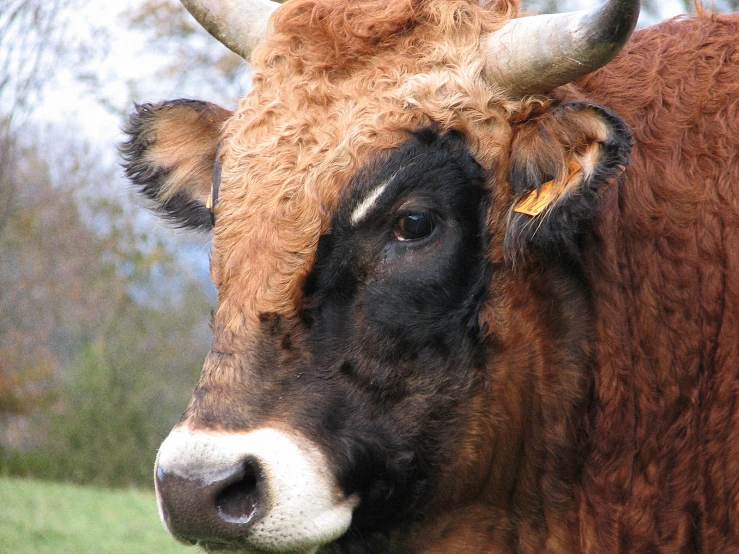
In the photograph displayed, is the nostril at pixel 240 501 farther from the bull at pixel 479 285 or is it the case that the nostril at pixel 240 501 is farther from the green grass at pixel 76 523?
the green grass at pixel 76 523

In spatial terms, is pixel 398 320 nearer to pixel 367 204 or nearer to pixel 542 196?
pixel 367 204

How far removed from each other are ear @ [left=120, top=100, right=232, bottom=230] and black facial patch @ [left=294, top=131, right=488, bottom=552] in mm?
1477

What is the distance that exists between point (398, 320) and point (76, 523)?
9.25 m

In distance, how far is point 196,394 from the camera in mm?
3328

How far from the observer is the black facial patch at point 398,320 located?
3.37 metres

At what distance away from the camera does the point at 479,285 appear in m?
3.58

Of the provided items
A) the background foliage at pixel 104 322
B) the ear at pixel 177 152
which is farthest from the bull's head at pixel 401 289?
the background foliage at pixel 104 322

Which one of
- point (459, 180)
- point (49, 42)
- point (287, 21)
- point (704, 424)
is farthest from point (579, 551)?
point (49, 42)

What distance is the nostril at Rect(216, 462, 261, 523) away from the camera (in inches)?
121

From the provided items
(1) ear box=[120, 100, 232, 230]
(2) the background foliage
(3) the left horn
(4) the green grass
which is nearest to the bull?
(3) the left horn

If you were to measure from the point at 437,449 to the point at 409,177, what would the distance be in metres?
1.08

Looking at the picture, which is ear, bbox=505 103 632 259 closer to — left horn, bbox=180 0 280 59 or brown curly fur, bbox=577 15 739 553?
brown curly fur, bbox=577 15 739 553

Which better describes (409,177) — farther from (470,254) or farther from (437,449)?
(437,449)

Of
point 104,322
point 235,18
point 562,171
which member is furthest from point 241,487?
point 104,322
